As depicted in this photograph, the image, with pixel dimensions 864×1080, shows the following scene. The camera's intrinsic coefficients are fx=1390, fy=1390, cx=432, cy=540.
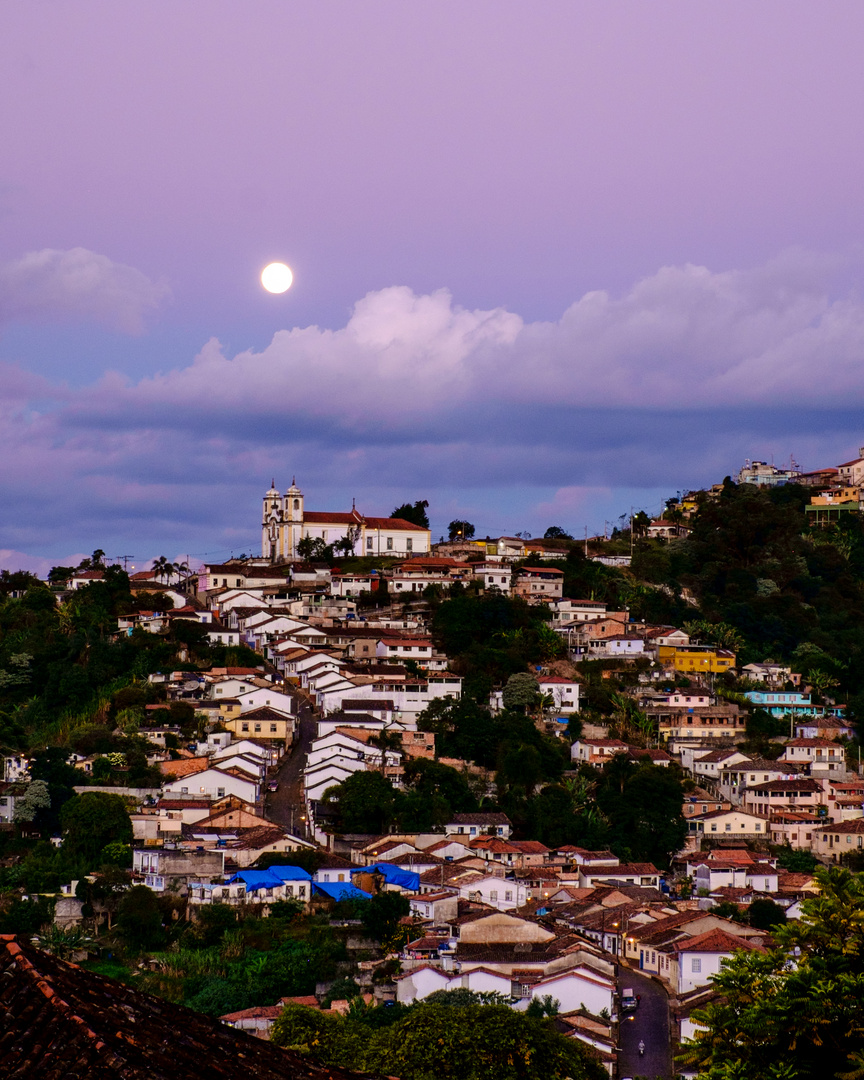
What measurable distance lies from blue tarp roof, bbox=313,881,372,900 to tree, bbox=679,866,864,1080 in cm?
2042

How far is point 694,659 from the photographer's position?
5388cm

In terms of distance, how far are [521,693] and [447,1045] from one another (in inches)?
1050

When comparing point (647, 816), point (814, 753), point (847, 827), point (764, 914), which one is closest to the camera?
point (764, 914)

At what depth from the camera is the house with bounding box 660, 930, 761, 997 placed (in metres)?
28.0

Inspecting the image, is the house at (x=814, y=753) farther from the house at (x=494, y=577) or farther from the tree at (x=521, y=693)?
the house at (x=494, y=577)

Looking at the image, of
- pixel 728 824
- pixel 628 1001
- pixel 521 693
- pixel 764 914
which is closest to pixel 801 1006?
pixel 628 1001

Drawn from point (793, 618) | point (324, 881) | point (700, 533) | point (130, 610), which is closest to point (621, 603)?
point (793, 618)

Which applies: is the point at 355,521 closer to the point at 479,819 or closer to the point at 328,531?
the point at 328,531

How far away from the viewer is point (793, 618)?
199ft

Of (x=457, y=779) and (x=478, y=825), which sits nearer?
(x=478, y=825)

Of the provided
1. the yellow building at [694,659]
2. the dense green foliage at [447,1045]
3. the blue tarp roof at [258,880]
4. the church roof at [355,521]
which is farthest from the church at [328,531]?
the dense green foliage at [447,1045]

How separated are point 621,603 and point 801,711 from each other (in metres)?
11.1

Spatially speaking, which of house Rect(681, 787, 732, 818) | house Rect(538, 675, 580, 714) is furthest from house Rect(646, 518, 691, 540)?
house Rect(681, 787, 732, 818)

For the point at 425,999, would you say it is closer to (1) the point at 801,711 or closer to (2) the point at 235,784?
(2) the point at 235,784
